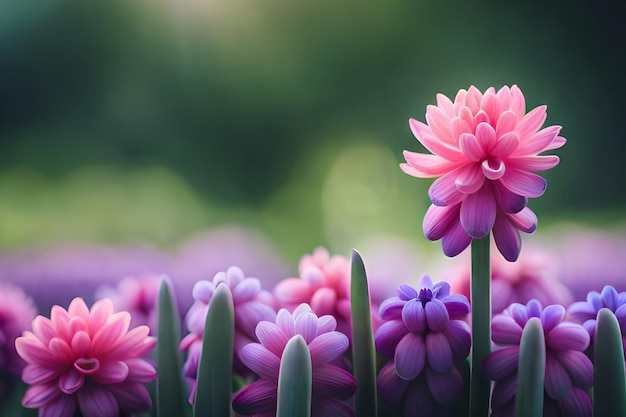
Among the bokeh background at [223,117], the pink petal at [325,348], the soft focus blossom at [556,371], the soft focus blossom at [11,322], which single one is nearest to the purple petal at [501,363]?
the soft focus blossom at [556,371]

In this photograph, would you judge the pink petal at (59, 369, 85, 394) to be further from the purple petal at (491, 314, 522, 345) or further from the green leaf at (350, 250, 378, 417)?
the purple petal at (491, 314, 522, 345)

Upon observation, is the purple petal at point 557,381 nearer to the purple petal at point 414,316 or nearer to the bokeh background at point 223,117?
the purple petal at point 414,316

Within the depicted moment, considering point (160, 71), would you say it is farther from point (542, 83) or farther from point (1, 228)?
point (542, 83)

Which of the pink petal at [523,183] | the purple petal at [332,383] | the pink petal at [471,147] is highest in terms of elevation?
the pink petal at [471,147]

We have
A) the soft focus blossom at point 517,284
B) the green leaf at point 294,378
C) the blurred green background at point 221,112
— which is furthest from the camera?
the blurred green background at point 221,112

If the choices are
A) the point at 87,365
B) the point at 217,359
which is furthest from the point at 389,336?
the point at 87,365

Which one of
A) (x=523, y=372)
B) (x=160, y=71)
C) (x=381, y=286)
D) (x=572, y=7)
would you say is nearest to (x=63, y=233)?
(x=160, y=71)

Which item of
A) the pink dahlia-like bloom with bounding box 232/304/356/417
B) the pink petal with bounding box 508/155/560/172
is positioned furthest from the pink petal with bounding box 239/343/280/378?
the pink petal with bounding box 508/155/560/172
